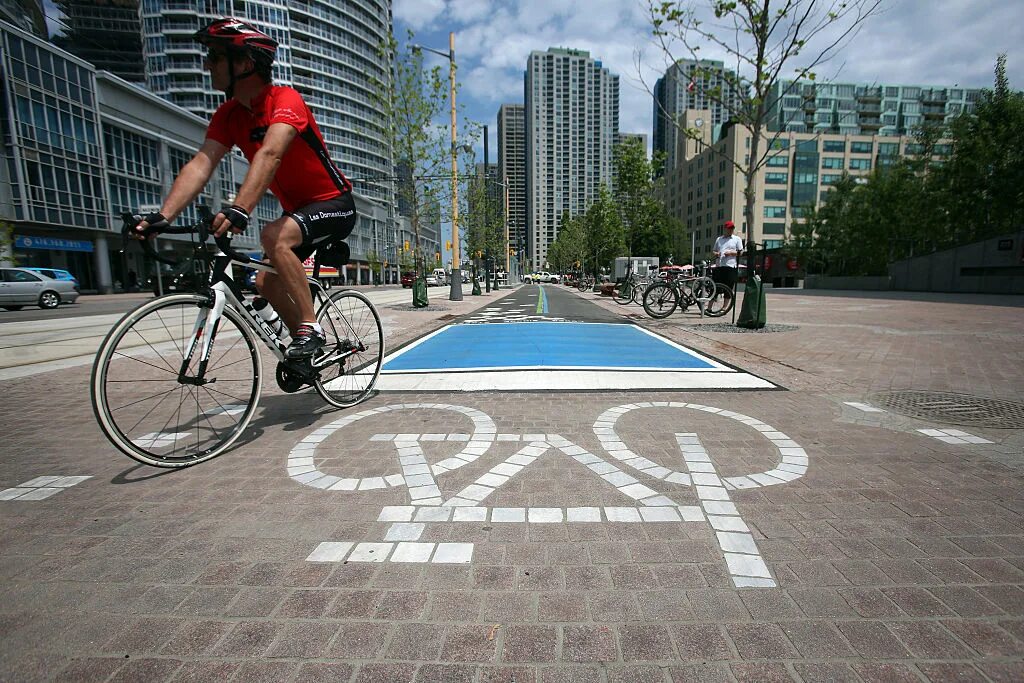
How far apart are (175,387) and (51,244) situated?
43.2 meters

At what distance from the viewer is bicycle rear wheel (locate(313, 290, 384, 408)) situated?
4.16 metres

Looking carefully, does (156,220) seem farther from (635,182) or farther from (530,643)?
(635,182)

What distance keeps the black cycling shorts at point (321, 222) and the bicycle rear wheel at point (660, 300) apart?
998 cm

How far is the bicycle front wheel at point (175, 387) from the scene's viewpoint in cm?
280

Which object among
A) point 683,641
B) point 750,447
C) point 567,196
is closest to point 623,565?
point 683,641

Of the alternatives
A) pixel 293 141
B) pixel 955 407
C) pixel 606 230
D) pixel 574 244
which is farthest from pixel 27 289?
pixel 574 244

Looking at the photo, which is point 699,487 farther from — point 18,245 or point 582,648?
point 18,245

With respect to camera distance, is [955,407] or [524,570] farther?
[955,407]

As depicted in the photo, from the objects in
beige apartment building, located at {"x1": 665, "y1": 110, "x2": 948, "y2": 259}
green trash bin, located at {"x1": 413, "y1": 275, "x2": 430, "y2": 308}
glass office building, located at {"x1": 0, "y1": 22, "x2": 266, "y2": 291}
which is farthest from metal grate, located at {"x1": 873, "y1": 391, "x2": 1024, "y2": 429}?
beige apartment building, located at {"x1": 665, "y1": 110, "x2": 948, "y2": 259}

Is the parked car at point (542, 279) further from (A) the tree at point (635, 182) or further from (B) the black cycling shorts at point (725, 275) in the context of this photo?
(B) the black cycling shorts at point (725, 275)

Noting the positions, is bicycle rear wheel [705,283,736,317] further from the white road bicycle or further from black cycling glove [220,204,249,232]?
black cycling glove [220,204,249,232]

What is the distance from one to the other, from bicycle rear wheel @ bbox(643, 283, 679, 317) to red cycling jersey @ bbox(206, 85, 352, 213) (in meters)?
10.2

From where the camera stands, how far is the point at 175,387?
153 inches

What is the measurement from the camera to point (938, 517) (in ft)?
7.66
